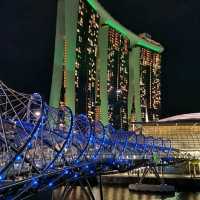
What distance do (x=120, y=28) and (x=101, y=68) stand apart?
24459 mm

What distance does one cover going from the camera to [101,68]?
13300 cm

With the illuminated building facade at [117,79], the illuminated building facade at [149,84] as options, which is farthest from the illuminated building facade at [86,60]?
the illuminated building facade at [149,84]

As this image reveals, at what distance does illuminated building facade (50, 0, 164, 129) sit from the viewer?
10531 centimetres

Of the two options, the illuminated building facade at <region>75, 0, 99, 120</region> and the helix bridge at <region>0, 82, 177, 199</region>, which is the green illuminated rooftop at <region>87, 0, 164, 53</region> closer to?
the illuminated building facade at <region>75, 0, 99, 120</region>

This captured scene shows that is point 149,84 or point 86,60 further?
point 149,84

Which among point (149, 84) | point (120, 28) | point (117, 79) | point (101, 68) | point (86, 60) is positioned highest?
point (120, 28)

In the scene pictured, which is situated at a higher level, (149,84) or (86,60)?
(149,84)

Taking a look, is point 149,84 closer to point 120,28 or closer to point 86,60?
point 120,28

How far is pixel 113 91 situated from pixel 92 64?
1974 cm

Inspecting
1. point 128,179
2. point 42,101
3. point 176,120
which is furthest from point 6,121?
point 176,120

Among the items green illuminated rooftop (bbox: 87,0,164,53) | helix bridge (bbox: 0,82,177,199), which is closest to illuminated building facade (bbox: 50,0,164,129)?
green illuminated rooftop (bbox: 87,0,164,53)

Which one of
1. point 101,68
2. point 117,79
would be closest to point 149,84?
point 117,79

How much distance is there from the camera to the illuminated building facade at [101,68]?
346 ft

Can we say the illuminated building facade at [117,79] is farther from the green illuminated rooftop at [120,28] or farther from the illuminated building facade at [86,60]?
the illuminated building facade at [86,60]
